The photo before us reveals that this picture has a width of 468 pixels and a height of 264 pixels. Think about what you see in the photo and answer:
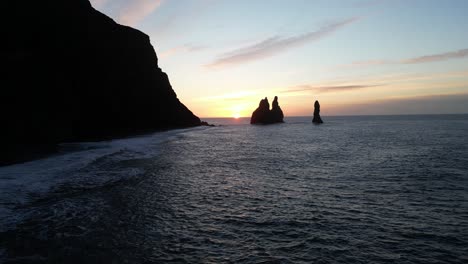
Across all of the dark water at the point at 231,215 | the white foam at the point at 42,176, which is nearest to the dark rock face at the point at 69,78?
the white foam at the point at 42,176

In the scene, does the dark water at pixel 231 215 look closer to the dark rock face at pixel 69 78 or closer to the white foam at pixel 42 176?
the white foam at pixel 42 176

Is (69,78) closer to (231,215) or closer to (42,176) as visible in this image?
(42,176)

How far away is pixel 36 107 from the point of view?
46.2 meters

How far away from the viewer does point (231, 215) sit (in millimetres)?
18062

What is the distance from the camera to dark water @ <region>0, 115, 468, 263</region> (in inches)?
509

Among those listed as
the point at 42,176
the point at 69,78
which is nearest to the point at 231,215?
the point at 42,176

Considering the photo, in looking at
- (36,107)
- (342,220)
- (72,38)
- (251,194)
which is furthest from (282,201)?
(72,38)

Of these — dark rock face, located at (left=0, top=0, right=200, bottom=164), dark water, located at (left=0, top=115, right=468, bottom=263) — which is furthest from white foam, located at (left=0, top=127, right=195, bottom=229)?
dark rock face, located at (left=0, top=0, right=200, bottom=164)

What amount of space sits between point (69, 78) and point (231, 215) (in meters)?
55.1

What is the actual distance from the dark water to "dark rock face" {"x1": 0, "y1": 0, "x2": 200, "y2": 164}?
14.6 meters

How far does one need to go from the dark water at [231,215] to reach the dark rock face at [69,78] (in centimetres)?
1455

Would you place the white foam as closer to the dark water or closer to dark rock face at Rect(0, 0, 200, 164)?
the dark water

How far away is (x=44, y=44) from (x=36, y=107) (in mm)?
14913

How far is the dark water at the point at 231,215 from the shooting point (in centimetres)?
1293
